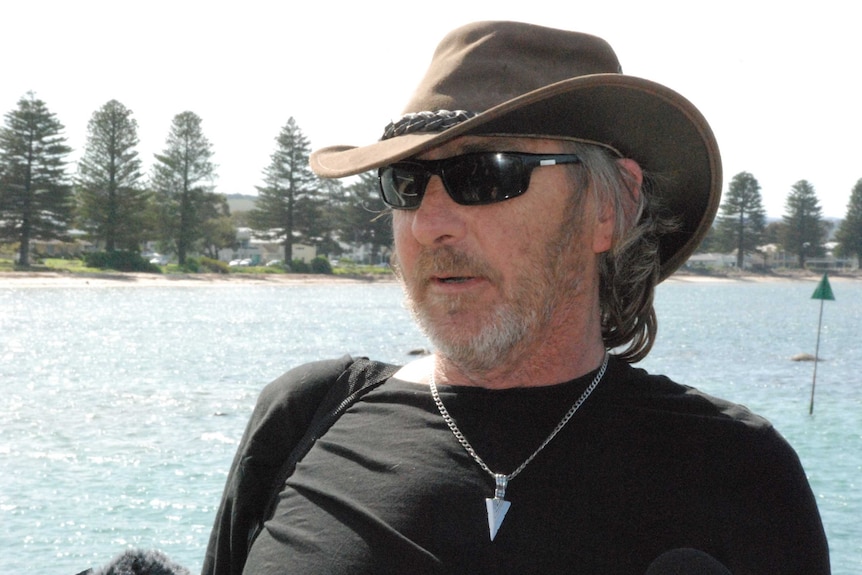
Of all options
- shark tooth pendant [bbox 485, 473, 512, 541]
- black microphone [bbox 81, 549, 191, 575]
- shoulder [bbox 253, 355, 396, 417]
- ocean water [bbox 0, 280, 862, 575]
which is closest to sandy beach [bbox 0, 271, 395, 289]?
ocean water [bbox 0, 280, 862, 575]

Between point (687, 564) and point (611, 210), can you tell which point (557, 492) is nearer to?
point (687, 564)

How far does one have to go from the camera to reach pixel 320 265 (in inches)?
2530

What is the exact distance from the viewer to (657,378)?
1803 millimetres

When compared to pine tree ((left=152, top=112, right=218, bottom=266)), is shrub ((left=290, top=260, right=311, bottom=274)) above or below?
below

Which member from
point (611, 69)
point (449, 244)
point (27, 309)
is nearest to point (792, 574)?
point (449, 244)

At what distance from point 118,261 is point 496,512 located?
177 ft

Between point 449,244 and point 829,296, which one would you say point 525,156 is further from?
point 829,296

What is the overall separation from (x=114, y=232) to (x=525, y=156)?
53.9 meters

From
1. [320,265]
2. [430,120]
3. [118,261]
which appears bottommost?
[320,265]

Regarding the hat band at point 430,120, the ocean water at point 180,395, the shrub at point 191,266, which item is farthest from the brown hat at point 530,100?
the shrub at point 191,266

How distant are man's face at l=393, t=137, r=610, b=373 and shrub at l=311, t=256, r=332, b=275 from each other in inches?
2457

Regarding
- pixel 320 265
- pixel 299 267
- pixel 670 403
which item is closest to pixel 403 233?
pixel 670 403

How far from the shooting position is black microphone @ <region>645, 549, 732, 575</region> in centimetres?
131

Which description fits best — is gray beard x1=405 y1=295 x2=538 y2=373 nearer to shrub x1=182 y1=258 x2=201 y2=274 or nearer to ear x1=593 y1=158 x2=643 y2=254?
ear x1=593 y1=158 x2=643 y2=254
